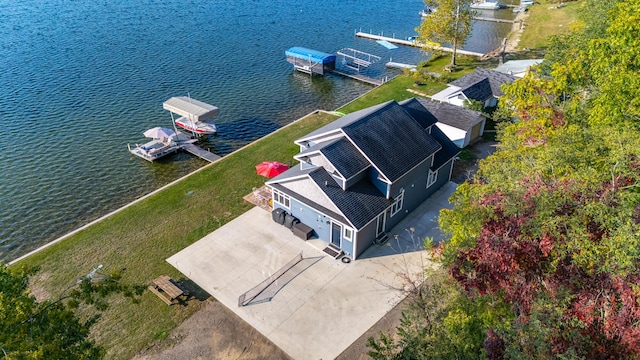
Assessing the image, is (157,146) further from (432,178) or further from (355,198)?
(432,178)

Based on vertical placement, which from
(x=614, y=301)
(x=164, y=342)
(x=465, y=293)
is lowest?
(x=164, y=342)

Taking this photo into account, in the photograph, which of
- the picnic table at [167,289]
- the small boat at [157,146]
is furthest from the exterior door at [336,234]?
the small boat at [157,146]

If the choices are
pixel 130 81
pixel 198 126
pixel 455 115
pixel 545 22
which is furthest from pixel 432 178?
pixel 545 22

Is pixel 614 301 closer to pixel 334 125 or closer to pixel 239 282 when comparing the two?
pixel 239 282

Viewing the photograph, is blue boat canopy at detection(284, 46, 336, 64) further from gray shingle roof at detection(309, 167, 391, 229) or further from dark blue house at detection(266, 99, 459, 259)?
gray shingle roof at detection(309, 167, 391, 229)

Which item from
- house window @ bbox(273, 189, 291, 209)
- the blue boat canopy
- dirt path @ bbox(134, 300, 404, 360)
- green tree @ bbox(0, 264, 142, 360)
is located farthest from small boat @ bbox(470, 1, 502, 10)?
green tree @ bbox(0, 264, 142, 360)

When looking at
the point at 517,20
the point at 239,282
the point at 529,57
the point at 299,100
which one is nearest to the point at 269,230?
the point at 239,282

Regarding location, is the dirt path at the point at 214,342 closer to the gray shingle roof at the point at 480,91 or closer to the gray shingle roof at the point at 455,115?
the gray shingle roof at the point at 455,115
